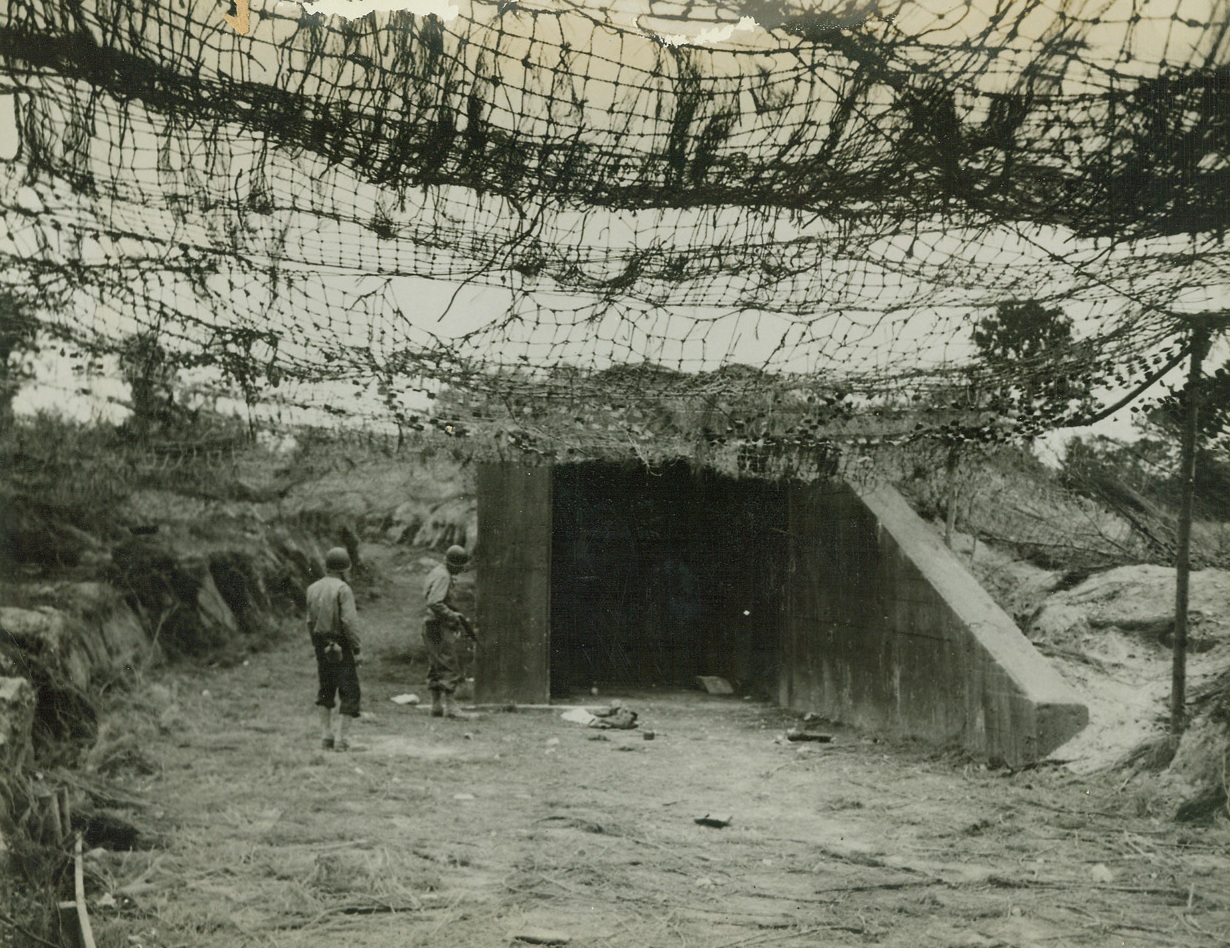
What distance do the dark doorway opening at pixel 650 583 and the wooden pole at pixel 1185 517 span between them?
6217 millimetres

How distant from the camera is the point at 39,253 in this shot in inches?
150

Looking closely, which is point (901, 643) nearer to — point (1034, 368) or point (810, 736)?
point (810, 736)

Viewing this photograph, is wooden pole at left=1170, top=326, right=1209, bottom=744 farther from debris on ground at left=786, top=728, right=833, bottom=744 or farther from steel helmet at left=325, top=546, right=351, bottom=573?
steel helmet at left=325, top=546, right=351, bottom=573

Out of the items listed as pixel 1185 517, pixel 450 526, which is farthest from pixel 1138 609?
pixel 450 526

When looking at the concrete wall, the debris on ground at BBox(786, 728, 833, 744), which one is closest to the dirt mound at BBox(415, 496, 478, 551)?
the concrete wall

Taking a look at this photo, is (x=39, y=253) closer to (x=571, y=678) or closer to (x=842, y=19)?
(x=842, y=19)

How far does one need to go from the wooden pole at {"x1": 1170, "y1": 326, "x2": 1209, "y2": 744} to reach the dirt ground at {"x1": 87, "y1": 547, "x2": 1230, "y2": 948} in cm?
60

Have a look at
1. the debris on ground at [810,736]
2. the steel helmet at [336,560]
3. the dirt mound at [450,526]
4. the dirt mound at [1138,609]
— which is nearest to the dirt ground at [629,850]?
the debris on ground at [810,736]

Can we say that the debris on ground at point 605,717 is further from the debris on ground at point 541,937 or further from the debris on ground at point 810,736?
the debris on ground at point 541,937

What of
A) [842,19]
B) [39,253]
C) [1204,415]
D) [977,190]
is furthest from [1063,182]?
[39,253]

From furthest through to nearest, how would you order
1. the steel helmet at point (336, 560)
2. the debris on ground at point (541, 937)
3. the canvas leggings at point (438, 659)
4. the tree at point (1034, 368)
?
the canvas leggings at point (438, 659), the steel helmet at point (336, 560), the tree at point (1034, 368), the debris on ground at point (541, 937)

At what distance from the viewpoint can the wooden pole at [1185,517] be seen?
216 inches

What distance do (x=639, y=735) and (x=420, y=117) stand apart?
23.7 ft

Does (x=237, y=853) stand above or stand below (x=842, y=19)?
below
